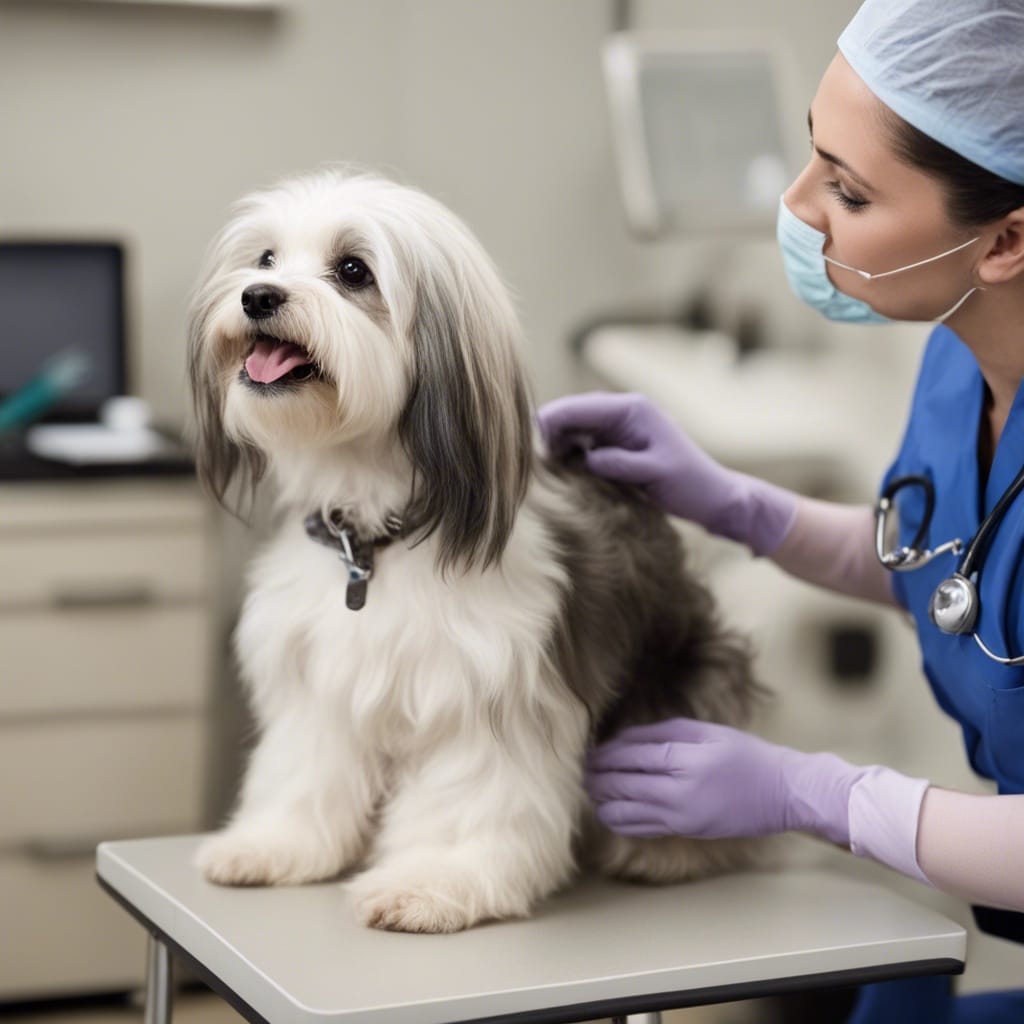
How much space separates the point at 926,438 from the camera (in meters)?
1.39

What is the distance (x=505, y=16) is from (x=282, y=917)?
94.2 inches

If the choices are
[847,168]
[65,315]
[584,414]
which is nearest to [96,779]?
[65,315]

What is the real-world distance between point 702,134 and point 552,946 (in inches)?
74.7

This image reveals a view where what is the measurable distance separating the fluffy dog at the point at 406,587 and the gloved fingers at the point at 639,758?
2 cm

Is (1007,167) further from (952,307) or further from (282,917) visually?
(282,917)

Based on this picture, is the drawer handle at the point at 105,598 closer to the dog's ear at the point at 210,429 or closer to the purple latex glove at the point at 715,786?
the dog's ear at the point at 210,429

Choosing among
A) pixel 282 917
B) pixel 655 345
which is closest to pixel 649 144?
pixel 655 345

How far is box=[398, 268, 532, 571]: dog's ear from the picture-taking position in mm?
1165

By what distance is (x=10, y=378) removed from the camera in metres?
2.80

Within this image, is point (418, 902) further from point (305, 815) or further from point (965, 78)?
point (965, 78)

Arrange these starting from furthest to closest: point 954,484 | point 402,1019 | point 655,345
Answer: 1. point 655,345
2. point 954,484
3. point 402,1019

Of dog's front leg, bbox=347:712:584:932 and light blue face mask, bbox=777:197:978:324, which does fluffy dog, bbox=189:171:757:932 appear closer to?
dog's front leg, bbox=347:712:584:932

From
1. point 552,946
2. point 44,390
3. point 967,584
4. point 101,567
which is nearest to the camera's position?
point 552,946

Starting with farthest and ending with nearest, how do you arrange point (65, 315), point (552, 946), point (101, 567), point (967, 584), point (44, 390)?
point (65, 315) < point (44, 390) < point (101, 567) < point (967, 584) < point (552, 946)
